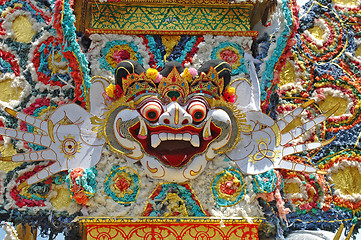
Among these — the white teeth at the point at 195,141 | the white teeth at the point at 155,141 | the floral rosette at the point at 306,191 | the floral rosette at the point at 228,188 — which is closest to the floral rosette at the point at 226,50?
the white teeth at the point at 195,141

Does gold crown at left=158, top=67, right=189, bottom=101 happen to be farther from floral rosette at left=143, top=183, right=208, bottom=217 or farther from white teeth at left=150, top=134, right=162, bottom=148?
floral rosette at left=143, top=183, right=208, bottom=217

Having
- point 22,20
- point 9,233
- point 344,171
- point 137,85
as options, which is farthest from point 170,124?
point 22,20

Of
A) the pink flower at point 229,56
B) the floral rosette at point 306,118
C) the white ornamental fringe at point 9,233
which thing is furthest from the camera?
the floral rosette at point 306,118

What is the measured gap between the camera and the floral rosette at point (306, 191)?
26.6 feet

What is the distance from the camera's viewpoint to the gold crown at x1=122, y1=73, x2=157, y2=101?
7621mm

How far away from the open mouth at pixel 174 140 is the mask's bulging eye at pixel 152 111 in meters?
0.10

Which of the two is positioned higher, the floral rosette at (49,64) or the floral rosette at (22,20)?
the floral rosette at (22,20)

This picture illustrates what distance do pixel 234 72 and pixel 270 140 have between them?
92cm

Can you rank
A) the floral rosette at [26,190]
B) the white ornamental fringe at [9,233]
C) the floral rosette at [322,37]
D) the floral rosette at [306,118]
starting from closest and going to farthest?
the white ornamental fringe at [9,233] < the floral rosette at [26,190] < the floral rosette at [306,118] < the floral rosette at [322,37]

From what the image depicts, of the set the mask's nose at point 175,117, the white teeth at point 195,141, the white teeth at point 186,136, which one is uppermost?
the mask's nose at point 175,117

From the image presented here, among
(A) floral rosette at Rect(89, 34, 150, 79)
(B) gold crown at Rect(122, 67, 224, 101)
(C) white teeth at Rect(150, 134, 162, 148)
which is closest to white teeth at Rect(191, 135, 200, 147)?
(C) white teeth at Rect(150, 134, 162, 148)

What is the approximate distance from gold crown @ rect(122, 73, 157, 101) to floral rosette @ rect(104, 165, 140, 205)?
865 mm

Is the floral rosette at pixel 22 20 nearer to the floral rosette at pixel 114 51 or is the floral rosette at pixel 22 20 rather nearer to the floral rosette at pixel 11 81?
the floral rosette at pixel 11 81

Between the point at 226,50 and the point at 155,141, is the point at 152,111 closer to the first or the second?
the point at 155,141
